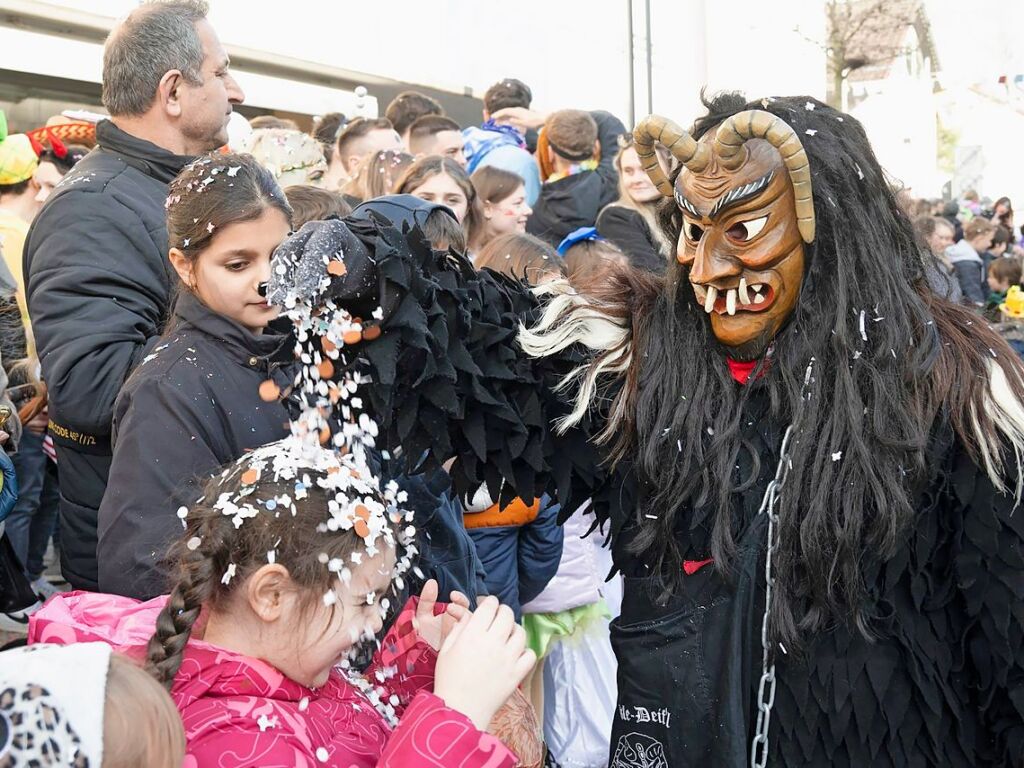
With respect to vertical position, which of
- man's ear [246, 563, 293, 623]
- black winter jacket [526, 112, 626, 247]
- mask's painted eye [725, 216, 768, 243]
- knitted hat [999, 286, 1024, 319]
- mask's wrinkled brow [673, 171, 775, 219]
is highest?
mask's wrinkled brow [673, 171, 775, 219]

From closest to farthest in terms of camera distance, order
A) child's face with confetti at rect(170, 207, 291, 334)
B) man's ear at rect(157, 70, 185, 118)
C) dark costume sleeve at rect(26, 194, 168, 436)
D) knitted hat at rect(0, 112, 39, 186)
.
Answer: child's face with confetti at rect(170, 207, 291, 334)
dark costume sleeve at rect(26, 194, 168, 436)
man's ear at rect(157, 70, 185, 118)
knitted hat at rect(0, 112, 39, 186)

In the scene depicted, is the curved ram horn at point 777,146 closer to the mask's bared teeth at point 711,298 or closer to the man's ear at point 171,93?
the mask's bared teeth at point 711,298

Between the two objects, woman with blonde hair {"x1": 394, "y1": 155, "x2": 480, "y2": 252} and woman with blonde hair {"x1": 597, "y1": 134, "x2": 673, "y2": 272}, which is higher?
woman with blonde hair {"x1": 394, "y1": 155, "x2": 480, "y2": 252}

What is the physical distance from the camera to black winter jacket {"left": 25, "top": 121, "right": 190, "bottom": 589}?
2387mm

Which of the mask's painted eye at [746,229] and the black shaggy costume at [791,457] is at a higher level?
the mask's painted eye at [746,229]

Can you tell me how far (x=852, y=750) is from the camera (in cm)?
167

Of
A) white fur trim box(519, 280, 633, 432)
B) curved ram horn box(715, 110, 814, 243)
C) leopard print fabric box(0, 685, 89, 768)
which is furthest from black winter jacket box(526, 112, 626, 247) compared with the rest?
leopard print fabric box(0, 685, 89, 768)

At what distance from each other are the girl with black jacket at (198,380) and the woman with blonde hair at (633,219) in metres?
2.32

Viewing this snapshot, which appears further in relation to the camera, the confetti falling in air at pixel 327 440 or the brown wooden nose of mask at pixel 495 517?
the brown wooden nose of mask at pixel 495 517

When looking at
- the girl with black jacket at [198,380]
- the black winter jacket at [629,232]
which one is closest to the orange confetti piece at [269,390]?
the girl with black jacket at [198,380]

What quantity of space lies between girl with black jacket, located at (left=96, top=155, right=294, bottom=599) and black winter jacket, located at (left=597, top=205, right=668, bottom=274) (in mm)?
2372

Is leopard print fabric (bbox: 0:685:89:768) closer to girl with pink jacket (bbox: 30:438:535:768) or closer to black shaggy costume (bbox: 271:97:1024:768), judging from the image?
girl with pink jacket (bbox: 30:438:535:768)

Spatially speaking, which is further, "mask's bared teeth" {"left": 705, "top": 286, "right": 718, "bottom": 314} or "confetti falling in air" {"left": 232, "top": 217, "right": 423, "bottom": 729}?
"mask's bared teeth" {"left": 705, "top": 286, "right": 718, "bottom": 314}

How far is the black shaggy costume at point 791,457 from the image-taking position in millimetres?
1620
